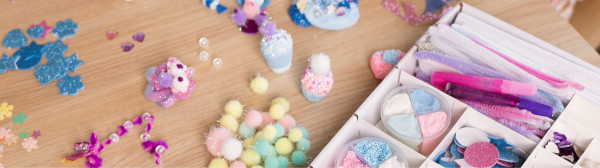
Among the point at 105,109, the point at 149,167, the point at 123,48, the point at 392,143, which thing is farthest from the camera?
the point at 123,48

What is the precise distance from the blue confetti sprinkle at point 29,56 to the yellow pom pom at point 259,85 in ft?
2.46

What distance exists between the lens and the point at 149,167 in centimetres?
115

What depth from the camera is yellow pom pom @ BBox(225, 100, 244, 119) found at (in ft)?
3.96

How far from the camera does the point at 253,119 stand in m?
1.17

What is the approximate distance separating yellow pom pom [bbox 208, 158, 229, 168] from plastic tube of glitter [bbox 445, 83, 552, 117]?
26.3 inches

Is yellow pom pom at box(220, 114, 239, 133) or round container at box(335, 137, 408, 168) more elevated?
yellow pom pom at box(220, 114, 239, 133)

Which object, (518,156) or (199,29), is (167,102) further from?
(518,156)

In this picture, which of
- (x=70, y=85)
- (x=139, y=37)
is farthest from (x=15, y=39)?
(x=139, y=37)

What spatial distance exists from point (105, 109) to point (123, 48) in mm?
238

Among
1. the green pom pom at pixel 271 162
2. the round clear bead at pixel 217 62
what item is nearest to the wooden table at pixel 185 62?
the round clear bead at pixel 217 62

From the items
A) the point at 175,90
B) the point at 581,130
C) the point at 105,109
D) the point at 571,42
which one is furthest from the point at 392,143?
the point at 105,109

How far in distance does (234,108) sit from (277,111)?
137mm

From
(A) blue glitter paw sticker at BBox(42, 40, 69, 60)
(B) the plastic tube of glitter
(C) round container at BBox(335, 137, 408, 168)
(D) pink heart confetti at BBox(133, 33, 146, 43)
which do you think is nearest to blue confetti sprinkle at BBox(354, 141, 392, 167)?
(C) round container at BBox(335, 137, 408, 168)

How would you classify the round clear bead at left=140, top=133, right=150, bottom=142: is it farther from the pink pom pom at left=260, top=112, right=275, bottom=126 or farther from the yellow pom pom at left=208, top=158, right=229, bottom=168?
the pink pom pom at left=260, top=112, right=275, bottom=126
